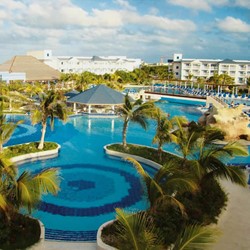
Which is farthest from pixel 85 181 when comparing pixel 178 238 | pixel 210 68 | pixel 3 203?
pixel 210 68

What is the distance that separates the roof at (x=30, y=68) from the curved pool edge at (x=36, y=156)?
37623 mm

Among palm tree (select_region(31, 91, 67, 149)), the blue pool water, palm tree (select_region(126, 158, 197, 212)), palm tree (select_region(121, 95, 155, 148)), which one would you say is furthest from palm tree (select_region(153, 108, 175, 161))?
palm tree (select_region(126, 158, 197, 212))

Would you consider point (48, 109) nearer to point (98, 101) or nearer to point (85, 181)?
point (85, 181)

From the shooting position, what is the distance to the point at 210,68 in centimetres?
7994

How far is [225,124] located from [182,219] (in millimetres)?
14375

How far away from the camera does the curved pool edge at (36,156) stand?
15.2m

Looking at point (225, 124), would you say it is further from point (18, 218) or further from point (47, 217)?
point (18, 218)

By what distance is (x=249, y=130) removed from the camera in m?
21.2

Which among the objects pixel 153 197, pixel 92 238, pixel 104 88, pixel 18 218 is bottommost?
pixel 92 238

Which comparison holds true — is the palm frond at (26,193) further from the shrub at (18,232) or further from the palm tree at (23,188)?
the shrub at (18,232)

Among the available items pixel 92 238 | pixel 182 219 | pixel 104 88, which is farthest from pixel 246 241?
pixel 104 88

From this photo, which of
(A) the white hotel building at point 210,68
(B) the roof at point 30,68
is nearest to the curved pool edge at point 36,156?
(B) the roof at point 30,68

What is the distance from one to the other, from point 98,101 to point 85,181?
50.7ft

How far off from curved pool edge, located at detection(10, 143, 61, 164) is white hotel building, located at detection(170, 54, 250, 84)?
6173 centimetres
